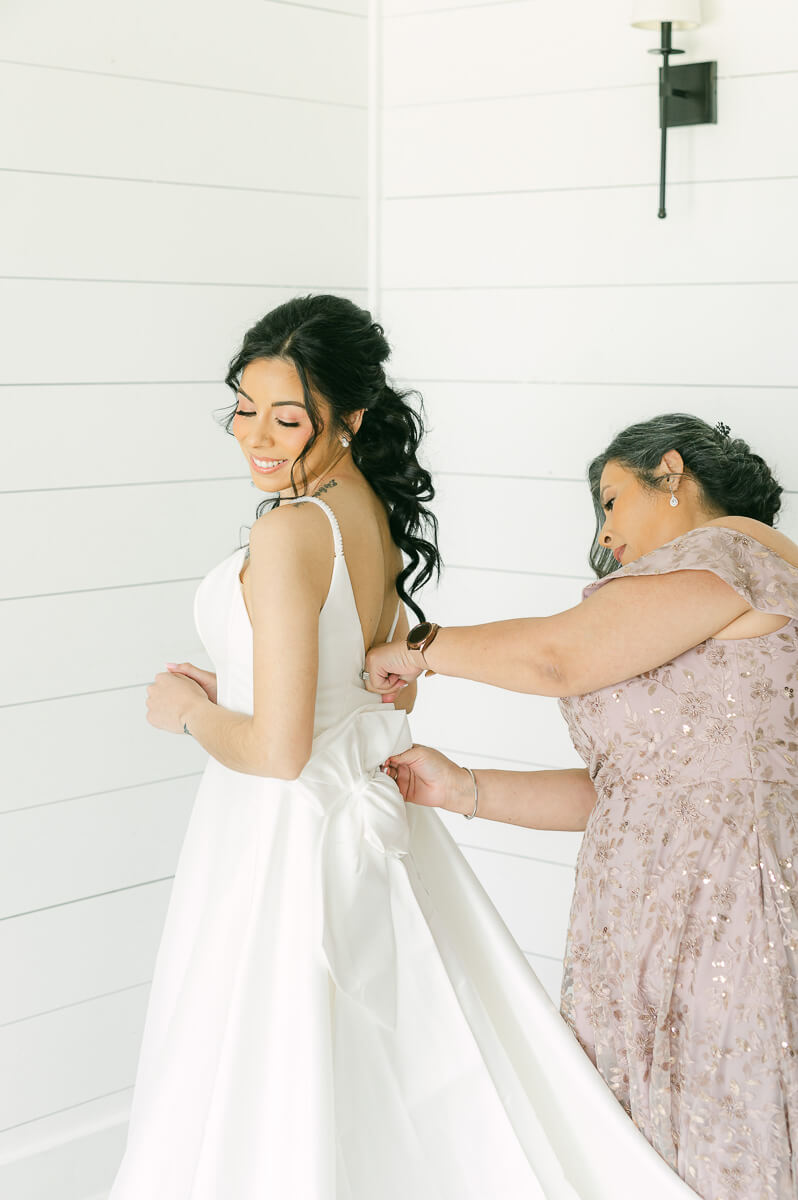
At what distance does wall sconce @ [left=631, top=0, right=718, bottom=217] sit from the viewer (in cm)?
218

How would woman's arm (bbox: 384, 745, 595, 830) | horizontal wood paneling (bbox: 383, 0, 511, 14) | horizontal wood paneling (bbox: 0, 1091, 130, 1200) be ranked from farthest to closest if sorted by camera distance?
horizontal wood paneling (bbox: 383, 0, 511, 14) → horizontal wood paneling (bbox: 0, 1091, 130, 1200) → woman's arm (bbox: 384, 745, 595, 830)

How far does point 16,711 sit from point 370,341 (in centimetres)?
98

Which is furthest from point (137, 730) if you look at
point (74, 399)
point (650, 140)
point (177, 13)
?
point (650, 140)

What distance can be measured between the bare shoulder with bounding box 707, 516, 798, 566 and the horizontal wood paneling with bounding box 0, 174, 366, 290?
→ 3.88 feet

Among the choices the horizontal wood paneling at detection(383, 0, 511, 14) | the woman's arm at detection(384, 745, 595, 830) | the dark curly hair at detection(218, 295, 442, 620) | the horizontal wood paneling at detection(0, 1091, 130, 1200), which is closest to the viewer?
the dark curly hair at detection(218, 295, 442, 620)

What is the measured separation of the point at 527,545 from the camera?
2.62 m

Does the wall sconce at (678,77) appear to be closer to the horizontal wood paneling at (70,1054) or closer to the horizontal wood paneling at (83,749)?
the horizontal wood paneling at (83,749)

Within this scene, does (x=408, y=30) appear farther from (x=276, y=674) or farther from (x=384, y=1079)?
(x=384, y=1079)

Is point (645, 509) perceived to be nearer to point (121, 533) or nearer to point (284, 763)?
point (284, 763)

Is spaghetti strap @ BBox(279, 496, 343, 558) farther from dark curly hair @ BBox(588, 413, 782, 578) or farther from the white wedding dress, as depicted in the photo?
dark curly hair @ BBox(588, 413, 782, 578)

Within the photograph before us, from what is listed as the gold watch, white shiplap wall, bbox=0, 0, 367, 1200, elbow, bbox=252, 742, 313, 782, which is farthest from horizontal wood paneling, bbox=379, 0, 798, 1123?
elbow, bbox=252, 742, 313, 782

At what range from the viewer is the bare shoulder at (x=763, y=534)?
5.48 feet

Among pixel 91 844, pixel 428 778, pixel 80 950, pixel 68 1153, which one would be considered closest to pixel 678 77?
pixel 428 778

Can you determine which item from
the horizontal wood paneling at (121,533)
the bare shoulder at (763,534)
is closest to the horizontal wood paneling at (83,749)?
the horizontal wood paneling at (121,533)
